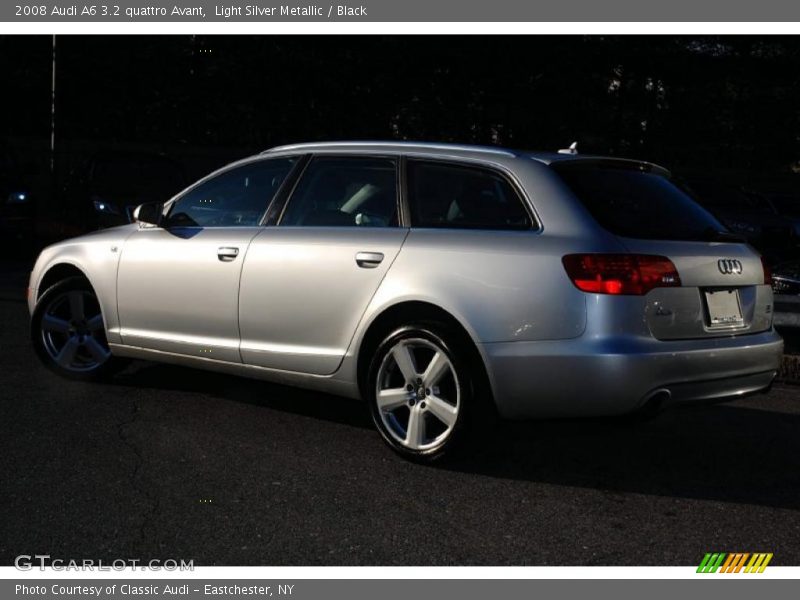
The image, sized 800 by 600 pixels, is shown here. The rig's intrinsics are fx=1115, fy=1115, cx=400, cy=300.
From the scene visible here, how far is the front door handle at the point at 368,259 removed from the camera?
574cm

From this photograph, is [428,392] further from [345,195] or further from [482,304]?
[345,195]

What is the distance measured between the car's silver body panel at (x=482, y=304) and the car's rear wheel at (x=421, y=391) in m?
0.15

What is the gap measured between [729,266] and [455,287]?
1.38m

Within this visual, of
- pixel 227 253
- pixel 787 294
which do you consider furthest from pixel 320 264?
pixel 787 294

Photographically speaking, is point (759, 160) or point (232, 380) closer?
point (232, 380)

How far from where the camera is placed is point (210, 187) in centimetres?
692

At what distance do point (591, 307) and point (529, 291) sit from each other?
0.30 metres

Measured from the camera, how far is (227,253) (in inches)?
253

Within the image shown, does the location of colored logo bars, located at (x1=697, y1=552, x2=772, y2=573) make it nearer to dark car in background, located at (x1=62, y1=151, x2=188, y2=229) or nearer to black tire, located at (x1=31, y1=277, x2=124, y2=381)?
black tire, located at (x1=31, y1=277, x2=124, y2=381)

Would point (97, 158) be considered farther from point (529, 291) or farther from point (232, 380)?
point (529, 291)

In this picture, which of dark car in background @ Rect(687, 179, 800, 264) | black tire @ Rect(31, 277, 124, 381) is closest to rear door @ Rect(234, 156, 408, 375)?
black tire @ Rect(31, 277, 124, 381)

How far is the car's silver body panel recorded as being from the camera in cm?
510

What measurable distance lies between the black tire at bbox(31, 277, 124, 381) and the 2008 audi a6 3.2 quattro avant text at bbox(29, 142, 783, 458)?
58 cm

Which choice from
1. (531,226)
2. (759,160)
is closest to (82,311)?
(531,226)
